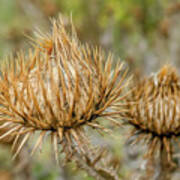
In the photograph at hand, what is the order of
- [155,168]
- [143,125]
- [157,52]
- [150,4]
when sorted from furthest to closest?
[157,52]
[150,4]
[155,168]
[143,125]

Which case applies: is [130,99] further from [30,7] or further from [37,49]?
[30,7]

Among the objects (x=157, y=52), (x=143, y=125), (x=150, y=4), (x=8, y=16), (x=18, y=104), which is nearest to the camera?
(x=18, y=104)

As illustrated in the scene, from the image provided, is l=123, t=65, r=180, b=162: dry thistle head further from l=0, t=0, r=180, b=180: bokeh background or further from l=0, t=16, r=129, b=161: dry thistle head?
l=0, t=0, r=180, b=180: bokeh background

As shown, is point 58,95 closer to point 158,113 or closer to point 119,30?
point 158,113

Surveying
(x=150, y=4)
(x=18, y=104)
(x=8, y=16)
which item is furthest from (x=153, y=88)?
(x=8, y=16)

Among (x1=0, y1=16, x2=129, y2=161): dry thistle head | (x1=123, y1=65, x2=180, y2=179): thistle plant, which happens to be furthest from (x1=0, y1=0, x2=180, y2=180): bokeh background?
(x1=0, y1=16, x2=129, y2=161): dry thistle head

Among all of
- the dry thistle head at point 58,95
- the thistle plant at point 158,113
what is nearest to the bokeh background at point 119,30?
the thistle plant at point 158,113

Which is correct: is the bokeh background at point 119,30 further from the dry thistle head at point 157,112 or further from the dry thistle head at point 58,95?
the dry thistle head at point 58,95

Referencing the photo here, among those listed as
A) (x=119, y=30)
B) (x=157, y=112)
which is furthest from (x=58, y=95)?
(x=119, y=30)
